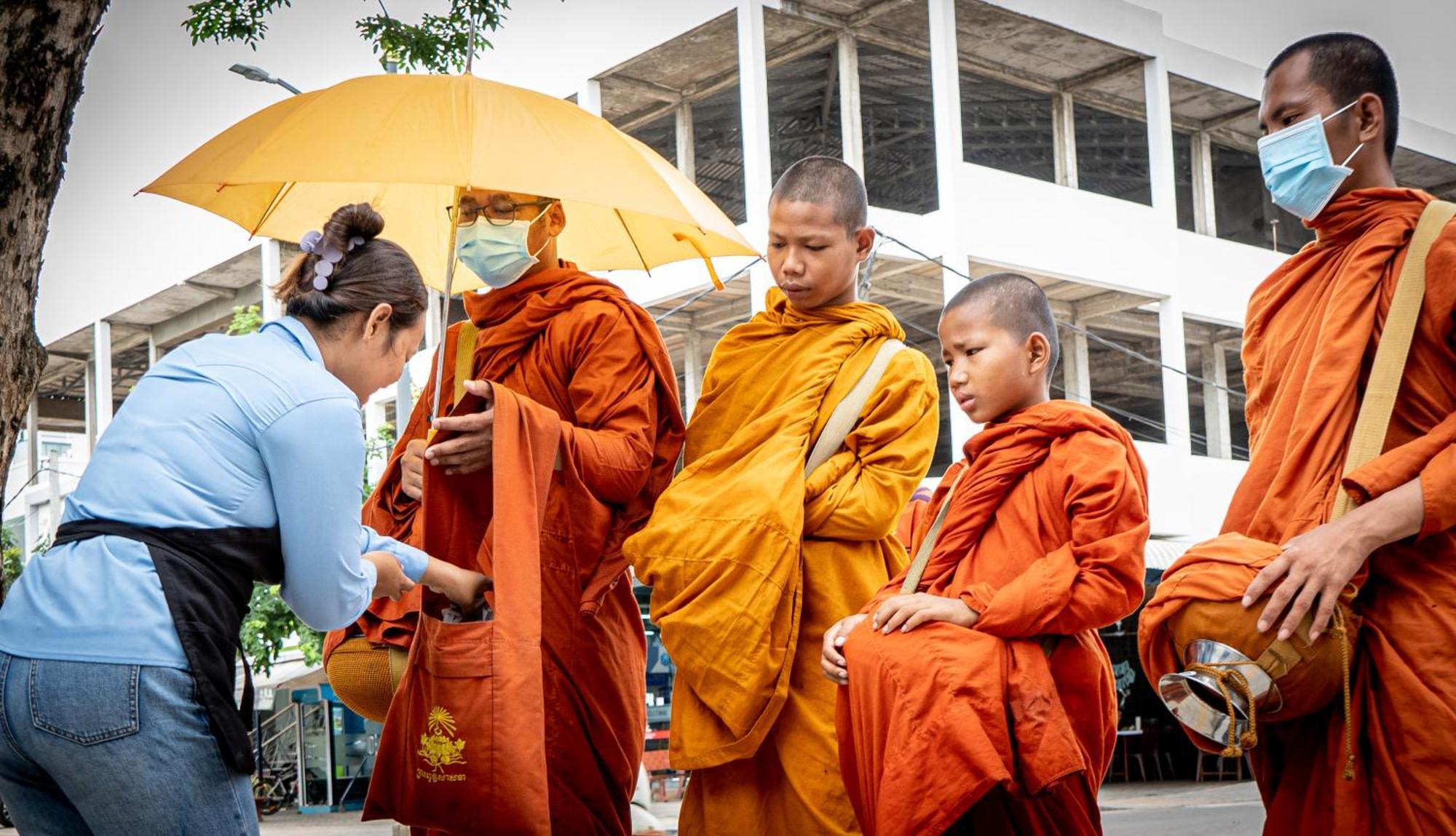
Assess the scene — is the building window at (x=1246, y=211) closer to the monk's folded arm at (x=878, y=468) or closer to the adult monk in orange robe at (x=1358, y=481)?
the monk's folded arm at (x=878, y=468)

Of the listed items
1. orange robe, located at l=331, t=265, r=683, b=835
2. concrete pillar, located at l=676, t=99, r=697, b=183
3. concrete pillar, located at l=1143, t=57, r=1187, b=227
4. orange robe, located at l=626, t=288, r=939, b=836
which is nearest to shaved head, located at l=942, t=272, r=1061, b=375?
orange robe, located at l=626, t=288, r=939, b=836

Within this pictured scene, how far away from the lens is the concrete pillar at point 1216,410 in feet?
69.6

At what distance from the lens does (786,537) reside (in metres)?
3.47

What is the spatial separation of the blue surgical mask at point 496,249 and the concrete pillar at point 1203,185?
1909cm

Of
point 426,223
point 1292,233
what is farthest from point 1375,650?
point 1292,233

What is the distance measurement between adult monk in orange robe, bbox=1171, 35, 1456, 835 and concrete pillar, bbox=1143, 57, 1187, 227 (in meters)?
17.0

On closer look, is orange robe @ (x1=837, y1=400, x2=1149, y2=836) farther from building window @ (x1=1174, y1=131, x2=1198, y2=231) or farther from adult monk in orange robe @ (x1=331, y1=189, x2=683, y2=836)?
building window @ (x1=1174, y1=131, x2=1198, y2=231)

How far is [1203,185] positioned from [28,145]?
67.6 feet

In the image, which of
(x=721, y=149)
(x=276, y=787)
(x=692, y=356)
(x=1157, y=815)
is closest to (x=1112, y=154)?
(x=721, y=149)

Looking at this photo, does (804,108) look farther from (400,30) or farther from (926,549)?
(926,549)

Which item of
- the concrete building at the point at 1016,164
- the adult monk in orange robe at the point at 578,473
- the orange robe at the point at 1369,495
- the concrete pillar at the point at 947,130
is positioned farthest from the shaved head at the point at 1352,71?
the concrete pillar at the point at 947,130

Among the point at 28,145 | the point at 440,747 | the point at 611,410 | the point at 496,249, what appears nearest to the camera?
the point at 440,747

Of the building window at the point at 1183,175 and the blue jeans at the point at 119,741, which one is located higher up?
the building window at the point at 1183,175

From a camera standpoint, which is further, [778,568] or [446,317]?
[446,317]
